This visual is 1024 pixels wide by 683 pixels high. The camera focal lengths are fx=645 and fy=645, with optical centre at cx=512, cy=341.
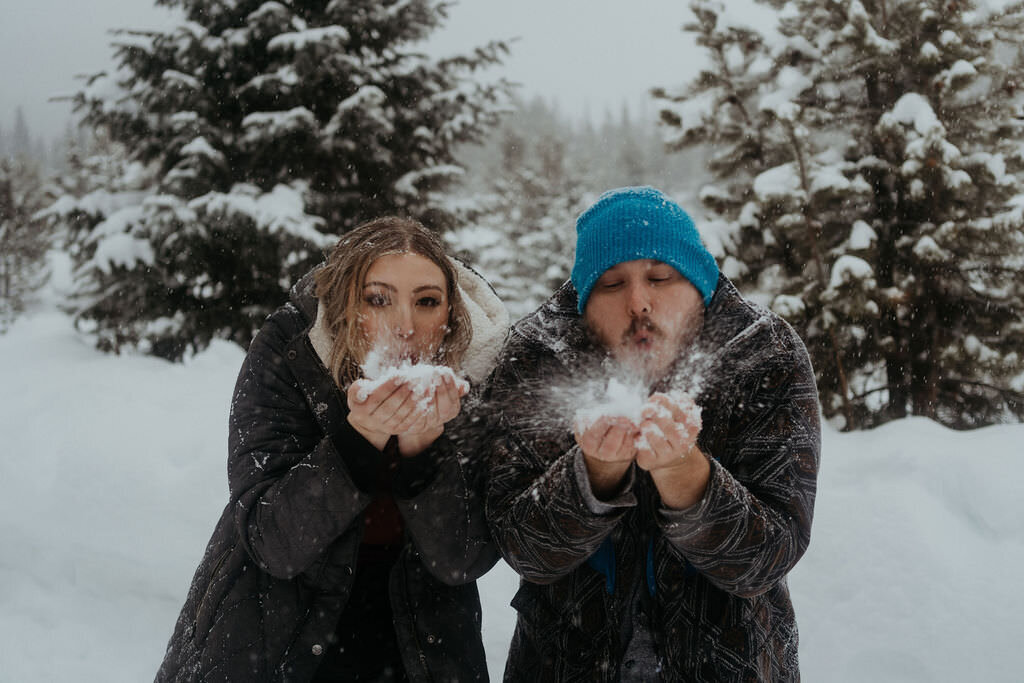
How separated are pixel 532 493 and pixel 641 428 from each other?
1.57ft

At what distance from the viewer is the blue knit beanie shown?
1840 mm

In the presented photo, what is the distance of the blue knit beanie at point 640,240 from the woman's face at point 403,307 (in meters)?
0.49

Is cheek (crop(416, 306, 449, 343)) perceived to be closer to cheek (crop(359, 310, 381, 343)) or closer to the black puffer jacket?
cheek (crop(359, 310, 381, 343))

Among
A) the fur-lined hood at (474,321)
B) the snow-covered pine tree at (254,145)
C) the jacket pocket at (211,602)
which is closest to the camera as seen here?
the jacket pocket at (211,602)

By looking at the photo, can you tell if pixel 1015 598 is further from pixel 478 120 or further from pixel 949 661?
pixel 478 120

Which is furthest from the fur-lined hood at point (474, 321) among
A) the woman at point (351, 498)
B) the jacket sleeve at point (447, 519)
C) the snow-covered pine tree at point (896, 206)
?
the snow-covered pine tree at point (896, 206)

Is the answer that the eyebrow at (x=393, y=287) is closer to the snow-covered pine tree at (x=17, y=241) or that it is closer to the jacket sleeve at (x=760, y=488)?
the jacket sleeve at (x=760, y=488)

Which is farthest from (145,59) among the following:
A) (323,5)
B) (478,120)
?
(478,120)

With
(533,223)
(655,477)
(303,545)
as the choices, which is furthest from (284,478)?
(533,223)

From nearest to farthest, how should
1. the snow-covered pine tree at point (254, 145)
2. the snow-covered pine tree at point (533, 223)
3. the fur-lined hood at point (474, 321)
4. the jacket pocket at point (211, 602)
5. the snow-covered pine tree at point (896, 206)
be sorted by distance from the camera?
the jacket pocket at point (211, 602)
the fur-lined hood at point (474, 321)
the snow-covered pine tree at point (896, 206)
the snow-covered pine tree at point (254, 145)
the snow-covered pine tree at point (533, 223)

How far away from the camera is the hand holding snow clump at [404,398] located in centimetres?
171

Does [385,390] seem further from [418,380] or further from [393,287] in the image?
[393,287]

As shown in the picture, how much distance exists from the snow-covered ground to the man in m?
1.86

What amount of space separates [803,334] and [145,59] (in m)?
9.47
